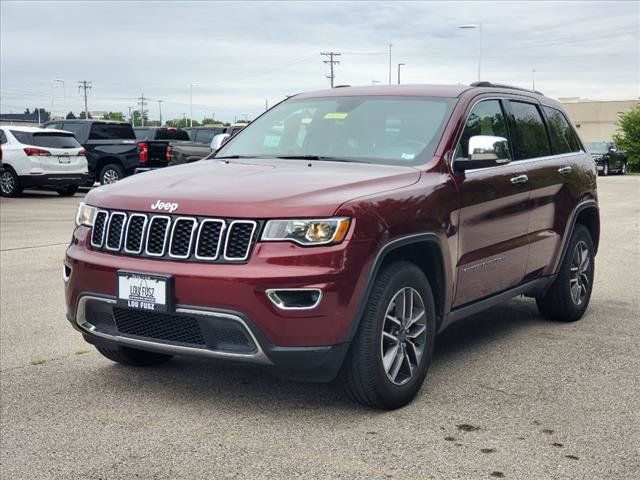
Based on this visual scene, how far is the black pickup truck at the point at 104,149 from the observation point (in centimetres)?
2348

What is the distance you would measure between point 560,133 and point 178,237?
12.7ft

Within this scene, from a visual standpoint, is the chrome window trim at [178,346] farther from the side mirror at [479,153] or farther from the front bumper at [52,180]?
the front bumper at [52,180]

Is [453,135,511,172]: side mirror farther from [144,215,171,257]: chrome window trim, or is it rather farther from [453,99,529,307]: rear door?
[144,215,171,257]: chrome window trim

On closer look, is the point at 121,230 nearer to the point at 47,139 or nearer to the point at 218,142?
the point at 218,142

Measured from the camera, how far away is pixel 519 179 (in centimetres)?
611

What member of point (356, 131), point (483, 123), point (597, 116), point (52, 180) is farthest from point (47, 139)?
point (597, 116)

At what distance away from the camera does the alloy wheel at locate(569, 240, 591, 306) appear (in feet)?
23.4

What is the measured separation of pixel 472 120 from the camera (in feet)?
19.1

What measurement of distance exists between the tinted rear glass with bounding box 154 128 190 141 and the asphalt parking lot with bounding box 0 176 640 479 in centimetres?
2048

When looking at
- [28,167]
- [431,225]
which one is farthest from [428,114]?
[28,167]

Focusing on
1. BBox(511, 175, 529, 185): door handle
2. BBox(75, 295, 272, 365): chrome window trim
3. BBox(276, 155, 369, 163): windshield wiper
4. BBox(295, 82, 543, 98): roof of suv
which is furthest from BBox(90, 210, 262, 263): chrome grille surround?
BBox(511, 175, 529, 185): door handle

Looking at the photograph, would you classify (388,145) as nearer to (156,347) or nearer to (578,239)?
(156,347)

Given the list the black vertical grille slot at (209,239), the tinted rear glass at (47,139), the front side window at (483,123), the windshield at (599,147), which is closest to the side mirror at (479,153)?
the front side window at (483,123)

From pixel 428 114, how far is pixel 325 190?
1.44 metres
